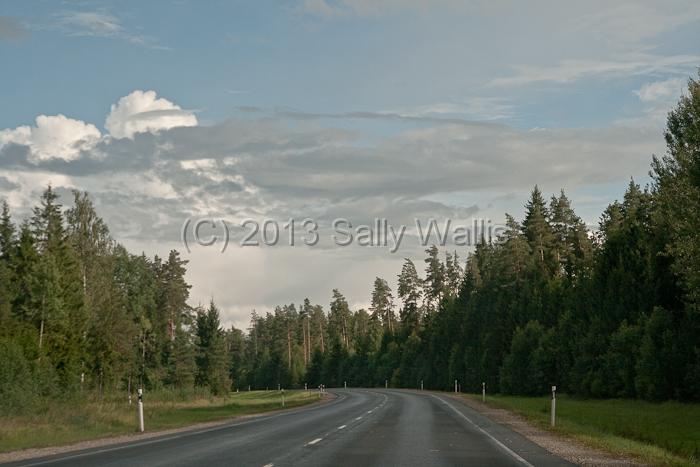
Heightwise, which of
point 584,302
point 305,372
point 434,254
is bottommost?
point 305,372

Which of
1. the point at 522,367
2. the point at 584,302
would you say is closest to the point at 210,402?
the point at 522,367

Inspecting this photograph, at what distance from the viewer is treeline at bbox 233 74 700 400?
42.0 meters

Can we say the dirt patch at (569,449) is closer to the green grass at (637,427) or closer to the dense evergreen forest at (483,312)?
the green grass at (637,427)

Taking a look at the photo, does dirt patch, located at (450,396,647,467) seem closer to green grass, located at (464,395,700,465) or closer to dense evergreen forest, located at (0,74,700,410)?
green grass, located at (464,395,700,465)

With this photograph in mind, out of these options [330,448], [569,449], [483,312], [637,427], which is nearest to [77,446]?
[330,448]

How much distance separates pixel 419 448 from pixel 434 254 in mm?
115871

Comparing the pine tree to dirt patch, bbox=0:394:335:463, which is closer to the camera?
dirt patch, bbox=0:394:335:463

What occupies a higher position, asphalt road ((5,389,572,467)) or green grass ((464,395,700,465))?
asphalt road ((5,389,572,467))

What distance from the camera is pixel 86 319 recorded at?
214ft

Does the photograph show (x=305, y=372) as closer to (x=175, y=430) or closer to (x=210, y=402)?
(x=210, y=402)

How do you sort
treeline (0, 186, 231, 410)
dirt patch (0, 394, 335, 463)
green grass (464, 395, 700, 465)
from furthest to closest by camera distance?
treeline (0, 186, 231, 410)
green grass (464, 395, 700, 465)
dirt patch (0, 394, 335, 463)

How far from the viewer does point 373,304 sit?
160750mm

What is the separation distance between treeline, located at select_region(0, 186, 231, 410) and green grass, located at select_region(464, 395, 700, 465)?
81.6 ft

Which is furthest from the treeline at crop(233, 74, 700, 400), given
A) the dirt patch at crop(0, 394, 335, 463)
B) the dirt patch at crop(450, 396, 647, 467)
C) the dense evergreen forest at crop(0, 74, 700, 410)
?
the dirt patch at crop(0, 394, 335, 463)
